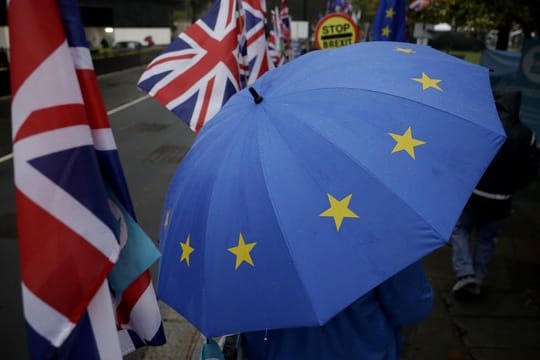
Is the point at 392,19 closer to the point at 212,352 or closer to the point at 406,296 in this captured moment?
the point at 406,296

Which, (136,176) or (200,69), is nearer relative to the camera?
(200,69)

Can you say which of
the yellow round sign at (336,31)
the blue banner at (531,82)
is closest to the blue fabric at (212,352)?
the yellow round sign at (336,31)

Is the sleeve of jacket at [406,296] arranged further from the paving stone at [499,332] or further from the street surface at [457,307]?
the paving stone at [499,332]

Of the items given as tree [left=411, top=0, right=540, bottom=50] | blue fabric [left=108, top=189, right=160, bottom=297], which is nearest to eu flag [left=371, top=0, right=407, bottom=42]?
tree [left=411, top=0, right=540, bottom=50]

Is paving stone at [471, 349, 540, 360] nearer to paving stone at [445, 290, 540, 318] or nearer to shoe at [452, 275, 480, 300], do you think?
paving stone at [445, 290, 540, 318]

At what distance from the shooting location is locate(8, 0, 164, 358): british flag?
1.48 m

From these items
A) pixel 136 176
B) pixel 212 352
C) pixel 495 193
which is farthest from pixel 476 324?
pixel 136 176

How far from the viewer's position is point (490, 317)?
4.26 meters

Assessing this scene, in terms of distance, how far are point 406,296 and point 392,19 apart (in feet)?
18.3

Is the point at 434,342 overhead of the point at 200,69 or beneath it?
beneath

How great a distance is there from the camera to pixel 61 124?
1.53 metres

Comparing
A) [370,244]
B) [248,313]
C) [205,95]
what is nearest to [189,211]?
A: [248,313]

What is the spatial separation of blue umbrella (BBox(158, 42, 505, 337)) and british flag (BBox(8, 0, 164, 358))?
1.40 ft

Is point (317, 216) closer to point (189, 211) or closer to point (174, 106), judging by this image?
point (189, 211)
